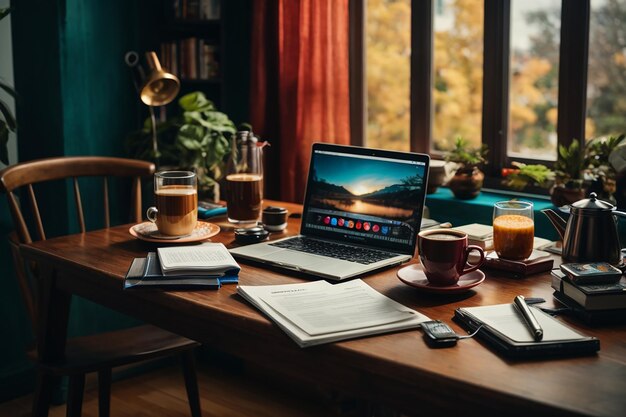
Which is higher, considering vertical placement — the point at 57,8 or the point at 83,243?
the point at 57,8

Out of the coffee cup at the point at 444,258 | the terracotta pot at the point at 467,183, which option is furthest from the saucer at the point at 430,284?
the terracotta pot at the point at 467,183

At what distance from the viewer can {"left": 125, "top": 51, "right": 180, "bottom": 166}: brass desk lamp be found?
2.83m

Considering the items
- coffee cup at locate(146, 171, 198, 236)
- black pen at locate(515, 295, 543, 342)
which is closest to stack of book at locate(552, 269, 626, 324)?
black pen at locate(515, 295, 543, 342)

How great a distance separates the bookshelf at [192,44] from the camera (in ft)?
11.1

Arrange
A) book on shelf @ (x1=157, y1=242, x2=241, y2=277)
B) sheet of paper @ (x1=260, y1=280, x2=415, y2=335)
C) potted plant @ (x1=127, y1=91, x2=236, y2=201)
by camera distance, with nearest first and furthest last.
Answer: sheet of paper @ (x1=260, y1=280, x2=415, y2=335) → book on shelf @ (x1=157, y1=242, x2=241, y2=277) → potted plant @ (x1=127, y1=91, x2=236, y2=201)

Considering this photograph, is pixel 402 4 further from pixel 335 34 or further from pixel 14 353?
pixel 14 353

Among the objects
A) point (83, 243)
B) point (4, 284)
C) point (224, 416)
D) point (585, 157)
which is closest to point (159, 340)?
point (83, 243)

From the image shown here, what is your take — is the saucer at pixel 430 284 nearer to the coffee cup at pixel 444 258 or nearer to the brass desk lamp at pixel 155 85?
the coffee cup at pixel 444 258

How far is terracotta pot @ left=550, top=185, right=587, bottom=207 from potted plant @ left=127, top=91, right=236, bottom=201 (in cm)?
123

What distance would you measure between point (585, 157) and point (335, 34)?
1.08 metres

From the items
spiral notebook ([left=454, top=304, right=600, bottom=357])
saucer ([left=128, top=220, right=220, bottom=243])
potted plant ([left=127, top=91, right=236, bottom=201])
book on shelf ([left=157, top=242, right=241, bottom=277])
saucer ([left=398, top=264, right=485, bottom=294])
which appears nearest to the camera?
spiral notebook ([left=454, top=304, right=600, bottom=357])

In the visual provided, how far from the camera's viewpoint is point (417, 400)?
1262mm

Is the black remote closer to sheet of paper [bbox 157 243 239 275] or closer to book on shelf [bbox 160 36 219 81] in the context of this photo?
sheet of paper [bbox 157 243 239 275]

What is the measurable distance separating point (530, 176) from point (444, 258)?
1.26 m
